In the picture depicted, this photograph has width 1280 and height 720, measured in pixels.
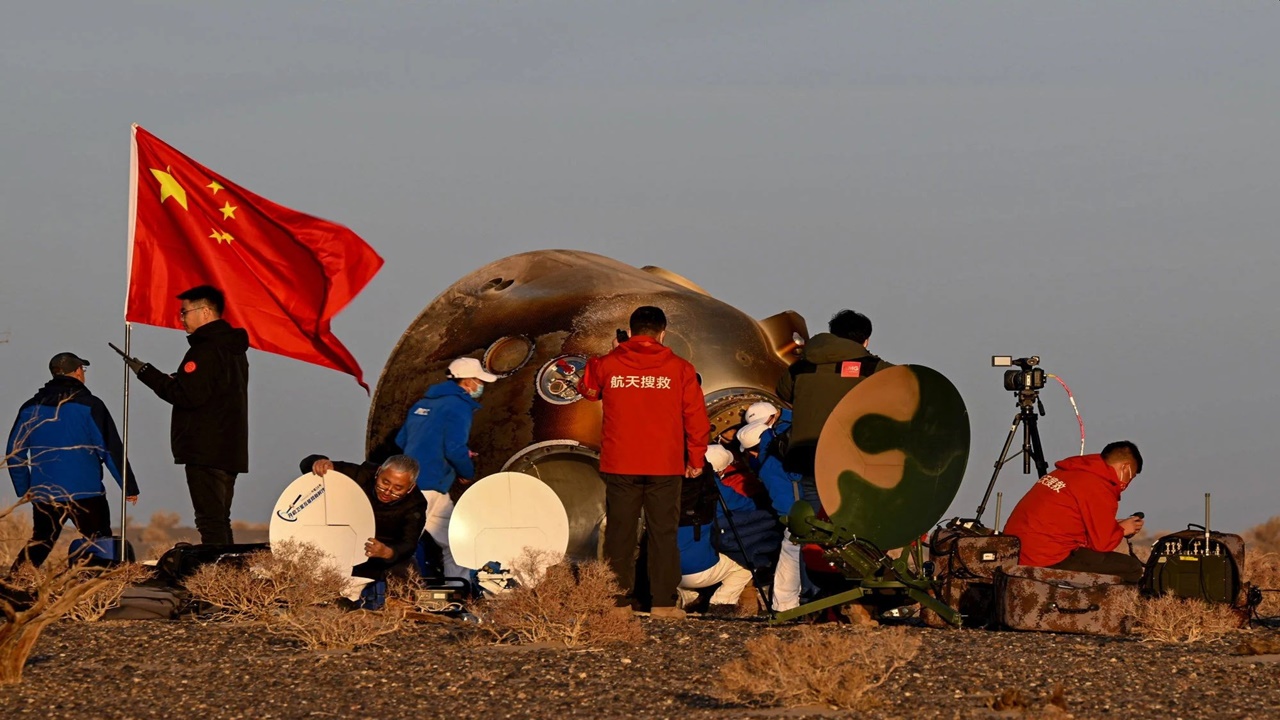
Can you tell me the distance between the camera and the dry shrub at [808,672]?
7566 mm

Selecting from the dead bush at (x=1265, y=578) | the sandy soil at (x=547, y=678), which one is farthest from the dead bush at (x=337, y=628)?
the dead bush at (x=1265, y=578)

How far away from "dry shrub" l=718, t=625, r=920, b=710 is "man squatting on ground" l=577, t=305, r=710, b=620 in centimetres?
292

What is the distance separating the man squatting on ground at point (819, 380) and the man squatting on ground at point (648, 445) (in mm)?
1268

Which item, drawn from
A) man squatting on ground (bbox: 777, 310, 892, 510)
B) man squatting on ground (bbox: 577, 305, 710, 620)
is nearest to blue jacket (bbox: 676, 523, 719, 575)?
man squatting on ground (bbox: 777, 310, 892, 510)

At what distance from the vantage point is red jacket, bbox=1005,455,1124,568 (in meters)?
11.1

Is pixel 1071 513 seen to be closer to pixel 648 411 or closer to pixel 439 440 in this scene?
pixel 648 411

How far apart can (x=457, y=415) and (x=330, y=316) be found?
1344 mm

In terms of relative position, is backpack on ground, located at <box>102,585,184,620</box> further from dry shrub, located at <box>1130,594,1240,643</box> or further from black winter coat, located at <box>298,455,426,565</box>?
dry shrub, located at <box>1130,594,1240,643</box>

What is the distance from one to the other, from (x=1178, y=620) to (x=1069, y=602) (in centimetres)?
68

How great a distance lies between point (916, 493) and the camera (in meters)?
11.1

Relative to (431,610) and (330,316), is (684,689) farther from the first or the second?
(330,316)

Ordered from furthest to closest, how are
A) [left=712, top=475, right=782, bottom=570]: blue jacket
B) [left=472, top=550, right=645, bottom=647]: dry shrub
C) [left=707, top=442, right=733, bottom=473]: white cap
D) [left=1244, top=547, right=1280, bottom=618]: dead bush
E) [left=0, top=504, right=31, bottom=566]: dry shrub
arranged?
[left=0, top=504, right=31, bottom=566]: dry shrub < [left=1244, top=547, right=1280, bottom=618]: dead bush < [left=707, top=442, right=733, bottom=473]: white cap < [left=712, top=475, right=782, bottom=570]: blue jacket < [left=472, top=550, right=645, bottom=647]: dry shrub

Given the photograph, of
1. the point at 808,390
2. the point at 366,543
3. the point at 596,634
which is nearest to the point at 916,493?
the point at 808,390

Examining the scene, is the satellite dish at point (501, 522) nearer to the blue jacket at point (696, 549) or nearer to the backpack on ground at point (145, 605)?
the blue jacket at point (696, 549)
